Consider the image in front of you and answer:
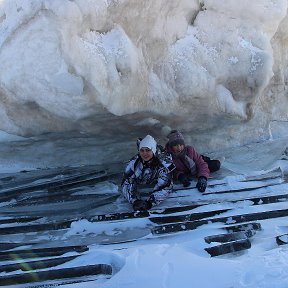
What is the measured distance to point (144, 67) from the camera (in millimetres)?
5602

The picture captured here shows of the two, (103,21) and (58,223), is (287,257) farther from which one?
(103,21)

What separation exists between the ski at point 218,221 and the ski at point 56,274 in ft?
2.68

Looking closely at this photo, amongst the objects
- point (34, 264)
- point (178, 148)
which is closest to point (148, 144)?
point (178, 148)

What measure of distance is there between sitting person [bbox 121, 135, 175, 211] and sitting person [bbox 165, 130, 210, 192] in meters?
0.31

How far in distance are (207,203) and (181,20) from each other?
2588 mm

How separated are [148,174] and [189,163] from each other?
616 mm

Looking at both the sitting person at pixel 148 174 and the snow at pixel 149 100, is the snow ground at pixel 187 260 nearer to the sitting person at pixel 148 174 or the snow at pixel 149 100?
the snow at pixel 149 100

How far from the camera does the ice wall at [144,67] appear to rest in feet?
16.3

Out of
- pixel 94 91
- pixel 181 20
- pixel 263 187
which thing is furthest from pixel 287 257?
pixel 181 20

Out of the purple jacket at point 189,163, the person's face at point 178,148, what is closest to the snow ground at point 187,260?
the purple jacket at point 189,163

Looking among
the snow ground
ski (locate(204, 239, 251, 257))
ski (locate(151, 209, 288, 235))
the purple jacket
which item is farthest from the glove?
ski (locate(204, 239, 251, 257))

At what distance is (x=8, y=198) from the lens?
5.18 metres

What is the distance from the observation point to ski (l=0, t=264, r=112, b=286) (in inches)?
143

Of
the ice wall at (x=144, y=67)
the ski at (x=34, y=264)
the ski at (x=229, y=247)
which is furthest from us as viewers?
the ice wall at (x=144, y=67)
